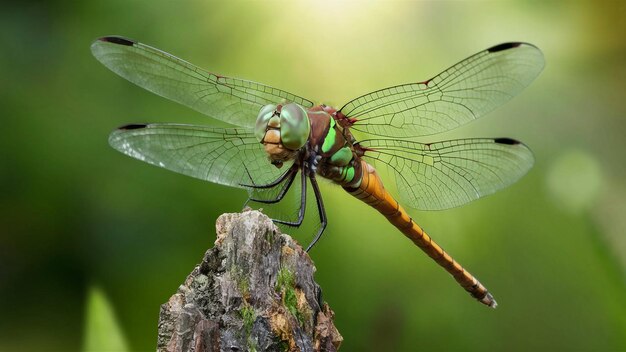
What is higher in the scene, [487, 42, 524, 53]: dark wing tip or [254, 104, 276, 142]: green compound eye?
[487, 42, 524, 53]: dark wing tip

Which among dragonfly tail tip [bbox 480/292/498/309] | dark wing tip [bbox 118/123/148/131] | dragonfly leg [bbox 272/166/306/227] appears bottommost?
dragonfly tail tip [bbox 480/292/498/309]

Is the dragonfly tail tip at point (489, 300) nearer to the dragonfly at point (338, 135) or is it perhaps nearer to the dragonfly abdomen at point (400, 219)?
the dragonfly abdomen at point (400, 219)

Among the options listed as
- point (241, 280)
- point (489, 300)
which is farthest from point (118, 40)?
point (489, 300)

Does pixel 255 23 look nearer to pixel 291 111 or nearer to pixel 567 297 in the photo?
pixel 291 111

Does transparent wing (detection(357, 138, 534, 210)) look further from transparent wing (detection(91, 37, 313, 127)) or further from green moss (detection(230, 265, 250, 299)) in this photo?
green moss (detection(230, 265, 250, 299))

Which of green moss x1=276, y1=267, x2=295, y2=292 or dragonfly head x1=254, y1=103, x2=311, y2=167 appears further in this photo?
dragonfly head x1=254, y1=103, x2=311, y2=167

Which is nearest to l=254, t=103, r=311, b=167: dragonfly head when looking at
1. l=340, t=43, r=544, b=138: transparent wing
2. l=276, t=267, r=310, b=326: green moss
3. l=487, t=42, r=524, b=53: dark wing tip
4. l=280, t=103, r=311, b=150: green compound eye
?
l=280, t=103, r=311, b=150: green compound eye
